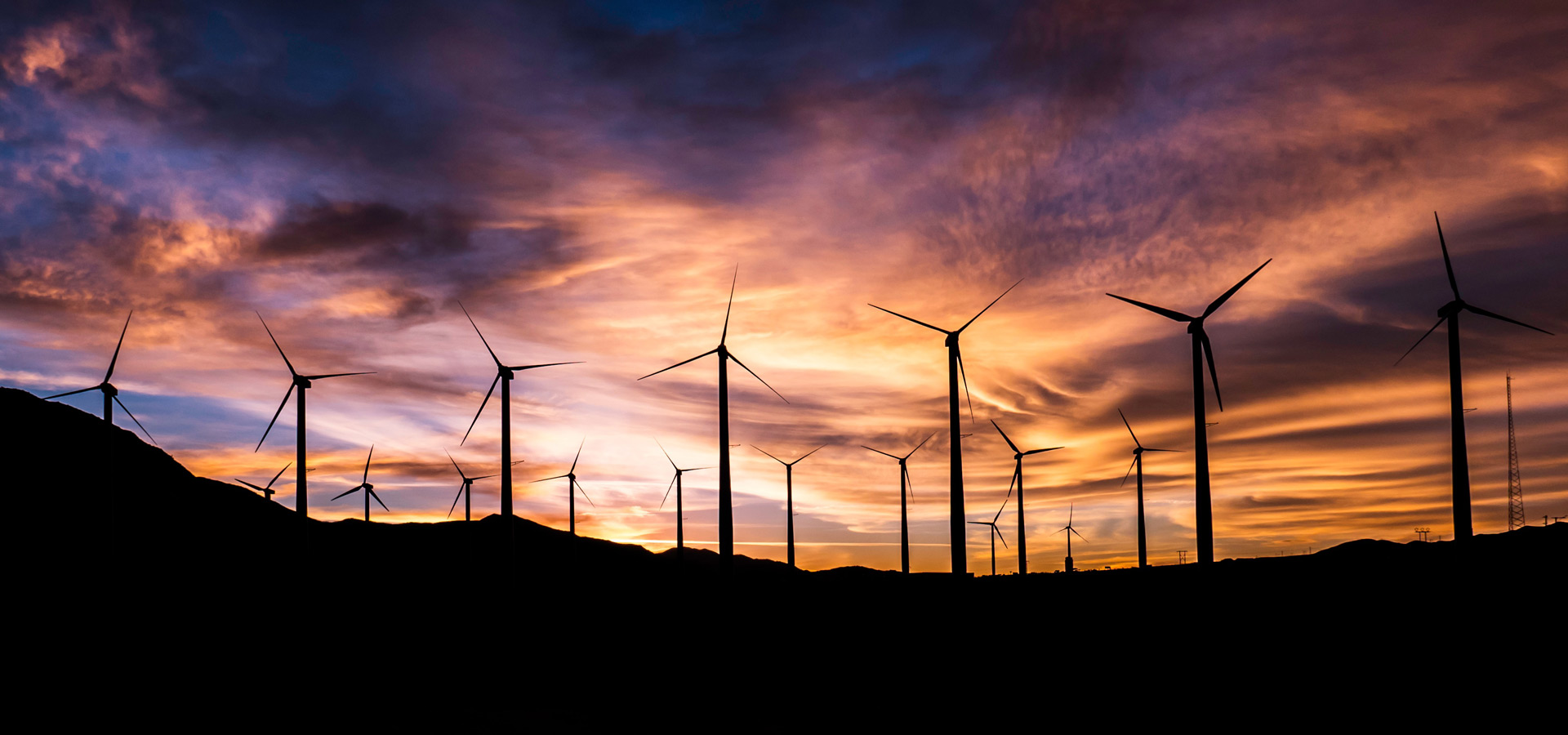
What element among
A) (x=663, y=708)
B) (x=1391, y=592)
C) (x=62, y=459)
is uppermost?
(x=62, y=459)

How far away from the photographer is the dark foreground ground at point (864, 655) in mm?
42875

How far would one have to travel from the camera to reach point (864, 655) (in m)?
57.2

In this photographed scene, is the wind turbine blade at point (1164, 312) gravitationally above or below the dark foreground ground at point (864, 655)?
above

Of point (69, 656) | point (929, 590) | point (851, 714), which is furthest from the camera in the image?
point (929, 590)

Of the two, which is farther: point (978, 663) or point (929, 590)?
point (929, 590)

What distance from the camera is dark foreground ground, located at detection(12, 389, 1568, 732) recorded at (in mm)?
42875

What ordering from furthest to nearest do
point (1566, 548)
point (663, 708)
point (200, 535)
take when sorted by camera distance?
point (200, 535), point (1566, 548), point (663, 708)

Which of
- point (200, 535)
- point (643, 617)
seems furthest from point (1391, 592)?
point (200, 535)

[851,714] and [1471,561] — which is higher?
[1471,561]

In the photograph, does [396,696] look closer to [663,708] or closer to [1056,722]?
[663,708]

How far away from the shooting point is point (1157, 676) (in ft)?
155

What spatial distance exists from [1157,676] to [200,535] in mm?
183536

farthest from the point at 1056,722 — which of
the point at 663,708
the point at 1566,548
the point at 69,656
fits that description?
the point at 1566,548

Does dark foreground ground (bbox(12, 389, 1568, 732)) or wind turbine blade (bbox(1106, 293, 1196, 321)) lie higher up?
wind turbine blade (bbox(1106, 293, 1196, 321))
